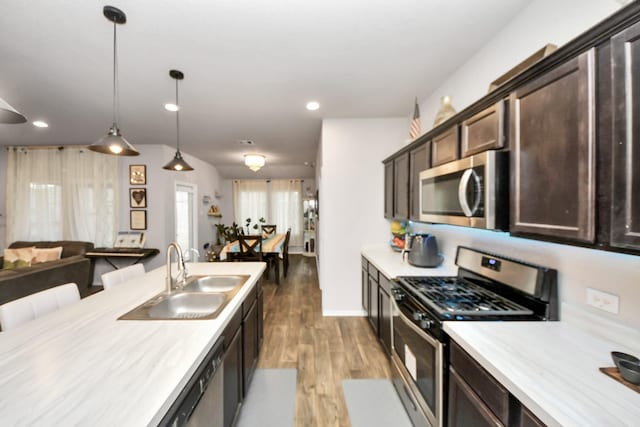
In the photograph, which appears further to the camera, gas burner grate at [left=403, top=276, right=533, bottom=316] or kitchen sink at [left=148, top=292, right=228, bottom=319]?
kitchen sink at [left=148, top=292, right=228, bottom=319]

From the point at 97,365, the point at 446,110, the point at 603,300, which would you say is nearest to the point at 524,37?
the point at 446,110

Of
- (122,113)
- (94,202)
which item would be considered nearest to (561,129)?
(122,113)

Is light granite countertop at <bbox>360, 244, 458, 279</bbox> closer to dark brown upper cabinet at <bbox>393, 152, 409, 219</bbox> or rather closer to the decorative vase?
dark brown upper cabinet at <bbox>393, 152, 409, 219</bbox>

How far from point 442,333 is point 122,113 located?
399 cm

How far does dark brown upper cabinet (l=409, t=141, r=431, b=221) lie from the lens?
2100 mm

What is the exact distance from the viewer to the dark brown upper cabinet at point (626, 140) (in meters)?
0.74

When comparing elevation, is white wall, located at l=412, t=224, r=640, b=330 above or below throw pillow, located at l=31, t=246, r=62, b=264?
above

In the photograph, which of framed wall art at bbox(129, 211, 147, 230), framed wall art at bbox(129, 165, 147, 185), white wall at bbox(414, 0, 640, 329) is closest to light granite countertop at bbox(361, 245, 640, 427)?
white wall at bbox(414, 0, 640, 329)

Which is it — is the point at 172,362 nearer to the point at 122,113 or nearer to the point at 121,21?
the point at 121,21

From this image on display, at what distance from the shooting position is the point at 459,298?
1522 mm

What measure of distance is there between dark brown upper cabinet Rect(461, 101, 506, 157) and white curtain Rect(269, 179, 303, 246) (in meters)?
6.65

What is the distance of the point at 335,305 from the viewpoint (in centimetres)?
336

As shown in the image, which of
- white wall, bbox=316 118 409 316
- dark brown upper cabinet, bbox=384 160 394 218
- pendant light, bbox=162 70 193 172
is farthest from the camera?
white wall, bbox=316 118 409 316

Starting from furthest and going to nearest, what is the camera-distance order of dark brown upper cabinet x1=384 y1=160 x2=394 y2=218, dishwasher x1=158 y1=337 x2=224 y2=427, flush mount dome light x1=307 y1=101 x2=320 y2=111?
dark brown upper cabinet x1=384 y1=160 x2=394 y2=218 → flush mount dome light x1=307 y1=101 x2=320 y2=111 → dishwasher x1=158 y1=337 x2=224 y2=427
